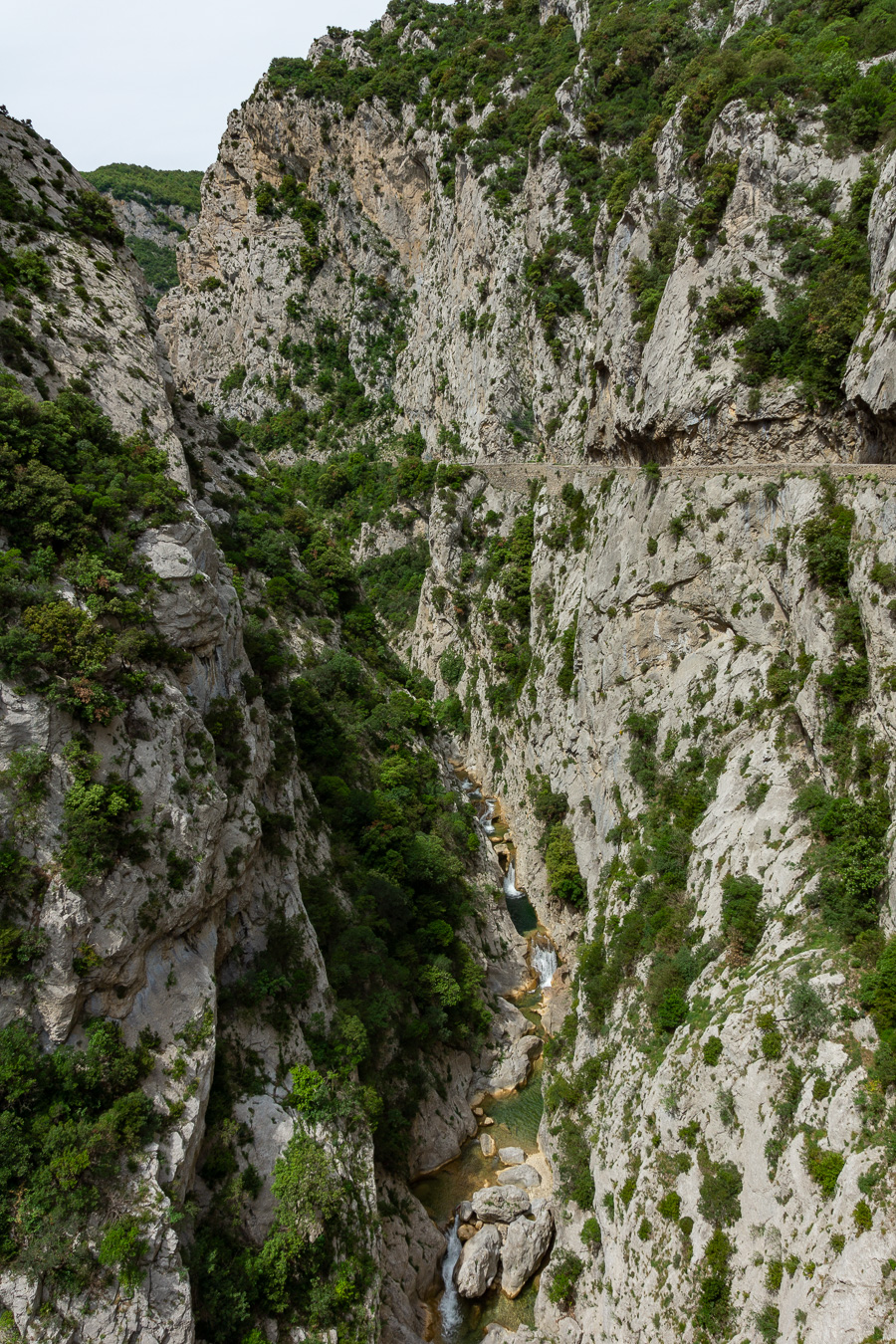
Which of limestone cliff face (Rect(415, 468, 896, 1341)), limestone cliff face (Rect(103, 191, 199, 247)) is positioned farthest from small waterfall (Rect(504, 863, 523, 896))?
limestone cliff face (Rect(103, 191, 199, 247))

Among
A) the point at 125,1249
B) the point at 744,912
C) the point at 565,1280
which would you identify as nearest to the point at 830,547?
the point at 744,912

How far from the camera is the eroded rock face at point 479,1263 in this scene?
25609 millimetres

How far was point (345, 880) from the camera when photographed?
32.7 m

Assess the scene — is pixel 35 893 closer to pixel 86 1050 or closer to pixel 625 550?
pixel 86 1050

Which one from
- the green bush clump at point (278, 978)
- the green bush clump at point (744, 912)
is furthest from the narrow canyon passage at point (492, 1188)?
the green bush clump at point (744, 912)

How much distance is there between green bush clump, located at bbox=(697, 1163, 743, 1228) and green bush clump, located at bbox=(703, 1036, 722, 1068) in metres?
2.50

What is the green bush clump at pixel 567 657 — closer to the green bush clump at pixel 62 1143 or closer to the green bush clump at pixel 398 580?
the green bush clump at pixel 398 580

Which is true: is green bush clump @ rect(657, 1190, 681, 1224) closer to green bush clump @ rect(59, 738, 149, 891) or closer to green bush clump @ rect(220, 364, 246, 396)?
green bush clump @ rect(59, 738, 149, 891)

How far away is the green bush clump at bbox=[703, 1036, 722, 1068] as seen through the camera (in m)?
20.4

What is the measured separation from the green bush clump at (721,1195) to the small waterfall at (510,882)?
27.0 metres

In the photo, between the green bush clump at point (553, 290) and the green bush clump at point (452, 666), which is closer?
the green bush clump at point (553, 290)

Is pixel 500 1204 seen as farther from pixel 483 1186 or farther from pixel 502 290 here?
pixel 502 290

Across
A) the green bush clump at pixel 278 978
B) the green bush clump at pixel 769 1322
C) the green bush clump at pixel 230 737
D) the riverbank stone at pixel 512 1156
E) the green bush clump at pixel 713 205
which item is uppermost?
the green bush clump at pixel 713 205

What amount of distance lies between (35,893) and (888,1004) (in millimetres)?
20596
